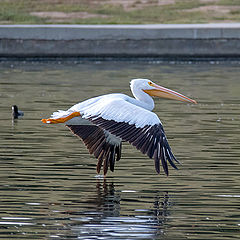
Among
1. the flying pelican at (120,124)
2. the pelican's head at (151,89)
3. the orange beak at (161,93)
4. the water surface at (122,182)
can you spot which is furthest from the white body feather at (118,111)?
the water surface at (122,182)

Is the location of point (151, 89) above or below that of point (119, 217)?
above

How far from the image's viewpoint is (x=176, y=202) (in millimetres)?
9430

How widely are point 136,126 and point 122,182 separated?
111 centimetres

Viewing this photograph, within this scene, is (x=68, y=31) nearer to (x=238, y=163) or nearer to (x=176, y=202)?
(x=238, y=163)

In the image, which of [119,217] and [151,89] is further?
[151,89]

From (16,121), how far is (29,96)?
4.15 m

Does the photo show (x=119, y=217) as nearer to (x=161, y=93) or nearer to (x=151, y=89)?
(x=151, y=89)

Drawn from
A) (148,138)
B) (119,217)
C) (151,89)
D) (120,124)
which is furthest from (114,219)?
(151,89)

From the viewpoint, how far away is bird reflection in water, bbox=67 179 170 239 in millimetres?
8133

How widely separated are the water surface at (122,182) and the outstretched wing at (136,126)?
50 cm

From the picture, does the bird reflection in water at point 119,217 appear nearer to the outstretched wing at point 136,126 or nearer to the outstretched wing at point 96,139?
the outstretched wing at point 136,126

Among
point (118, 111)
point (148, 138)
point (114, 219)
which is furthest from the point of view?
point (118, 111)

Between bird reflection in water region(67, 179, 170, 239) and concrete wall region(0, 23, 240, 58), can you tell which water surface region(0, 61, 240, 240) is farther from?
concrete wall region(0, 23, 240, 58)

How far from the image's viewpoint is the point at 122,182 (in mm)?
10609
